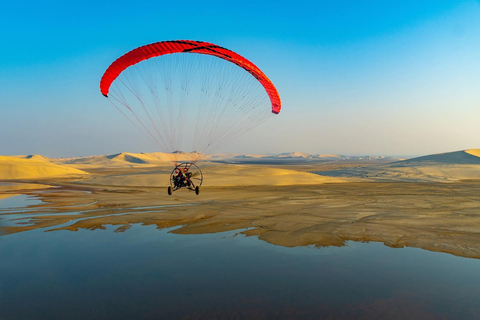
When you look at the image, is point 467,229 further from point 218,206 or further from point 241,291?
point 218,206

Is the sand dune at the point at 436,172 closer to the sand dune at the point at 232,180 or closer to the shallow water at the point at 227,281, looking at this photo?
the sand dune at the point at 232,180

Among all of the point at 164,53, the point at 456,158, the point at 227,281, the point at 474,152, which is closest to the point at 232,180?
the point at 164,53

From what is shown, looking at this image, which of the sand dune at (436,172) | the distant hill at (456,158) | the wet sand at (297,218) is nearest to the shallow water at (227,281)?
the wet sand at (297,218)

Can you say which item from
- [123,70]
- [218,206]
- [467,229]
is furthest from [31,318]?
[467,229]

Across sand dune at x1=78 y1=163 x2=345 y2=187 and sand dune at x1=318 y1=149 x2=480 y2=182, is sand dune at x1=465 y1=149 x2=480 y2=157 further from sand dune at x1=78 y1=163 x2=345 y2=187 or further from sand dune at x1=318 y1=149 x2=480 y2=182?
sand dune at x1=78 y1=163 x2=345 y2=187

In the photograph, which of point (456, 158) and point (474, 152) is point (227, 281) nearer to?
point (456, 158)

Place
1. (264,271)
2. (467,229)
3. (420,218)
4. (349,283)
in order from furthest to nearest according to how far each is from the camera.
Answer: (420,218) → (467,229) → (264,271) → (349,283)
